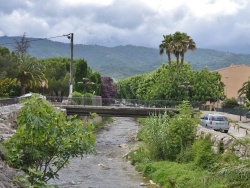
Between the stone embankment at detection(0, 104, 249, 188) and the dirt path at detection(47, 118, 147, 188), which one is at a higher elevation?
the stone embankment at detection(0, 104, 249, 188)

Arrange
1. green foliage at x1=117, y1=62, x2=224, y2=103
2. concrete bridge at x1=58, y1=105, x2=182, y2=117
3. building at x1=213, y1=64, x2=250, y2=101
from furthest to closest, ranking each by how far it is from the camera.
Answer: building at x1=213, y1=64, x2=250, y2=101 → green foliage at x1=117, y1=62, x2=224, y2=103 → concrete bridge at x1=58, y1=105, x2=182, y2=117

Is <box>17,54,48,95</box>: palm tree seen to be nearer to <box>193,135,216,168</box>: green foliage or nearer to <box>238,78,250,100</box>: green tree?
<box>238,78,250,100</box>: green tree

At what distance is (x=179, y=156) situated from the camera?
20.7 m

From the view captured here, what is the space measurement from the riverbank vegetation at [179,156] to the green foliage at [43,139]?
3.59 metres

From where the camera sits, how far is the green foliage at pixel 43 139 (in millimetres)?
10297

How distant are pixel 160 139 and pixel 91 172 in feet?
12.7

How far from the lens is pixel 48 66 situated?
86.6 meters

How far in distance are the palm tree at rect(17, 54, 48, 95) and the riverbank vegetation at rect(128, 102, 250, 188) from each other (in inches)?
1473

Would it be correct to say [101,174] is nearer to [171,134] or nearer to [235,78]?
[171,134]

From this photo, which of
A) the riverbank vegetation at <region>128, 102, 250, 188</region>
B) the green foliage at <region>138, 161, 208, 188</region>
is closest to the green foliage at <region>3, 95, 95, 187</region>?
the riverbank vegetation at <region>128, 102, 250, 188</region>

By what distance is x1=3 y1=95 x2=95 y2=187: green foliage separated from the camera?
405 inches

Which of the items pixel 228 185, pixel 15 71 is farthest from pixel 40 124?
pixel 15 71

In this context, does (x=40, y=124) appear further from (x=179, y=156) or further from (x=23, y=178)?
(x=179, y=156)

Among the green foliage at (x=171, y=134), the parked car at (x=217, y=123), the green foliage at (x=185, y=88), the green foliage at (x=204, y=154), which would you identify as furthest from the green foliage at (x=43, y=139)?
the green foliage at (x=185, y=88)
